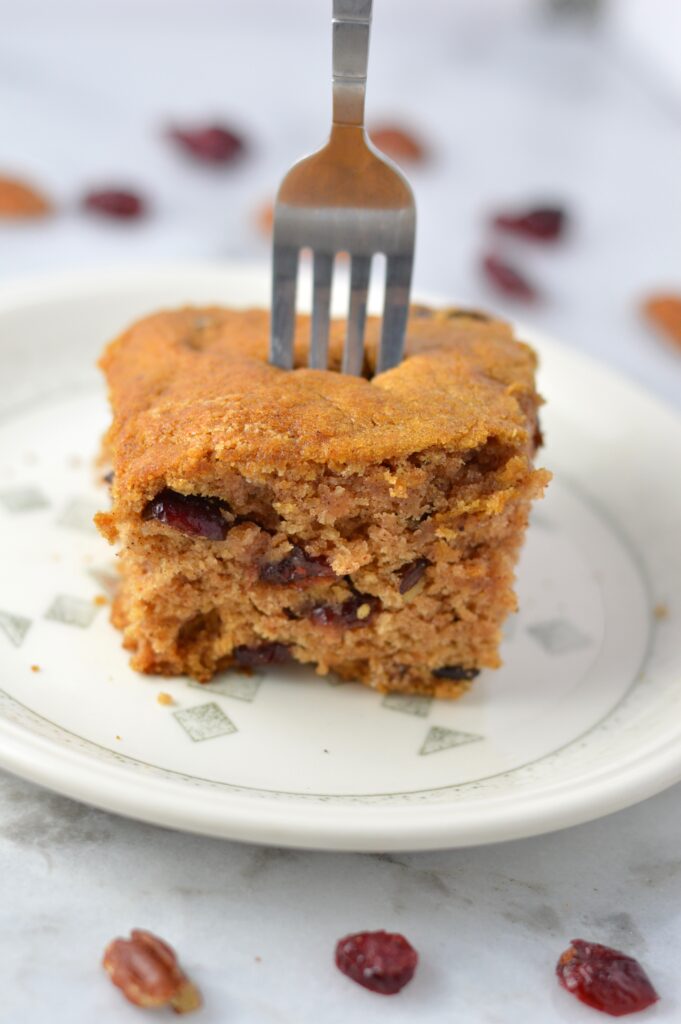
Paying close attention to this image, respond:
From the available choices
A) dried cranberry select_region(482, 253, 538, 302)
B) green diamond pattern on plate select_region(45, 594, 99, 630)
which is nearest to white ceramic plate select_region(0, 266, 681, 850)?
green diamond pattern on plate select_region(45, 594, 99, 630)

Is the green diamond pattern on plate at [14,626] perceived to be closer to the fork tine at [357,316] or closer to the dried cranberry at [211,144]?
the fork tine at [357,316]

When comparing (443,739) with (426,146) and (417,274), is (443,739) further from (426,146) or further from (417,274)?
(426,146)

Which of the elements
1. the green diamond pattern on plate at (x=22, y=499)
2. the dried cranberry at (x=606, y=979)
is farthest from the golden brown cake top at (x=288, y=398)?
the dried cranberry at (x=606, y=979)

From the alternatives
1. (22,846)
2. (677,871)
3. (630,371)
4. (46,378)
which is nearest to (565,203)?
(630,371)

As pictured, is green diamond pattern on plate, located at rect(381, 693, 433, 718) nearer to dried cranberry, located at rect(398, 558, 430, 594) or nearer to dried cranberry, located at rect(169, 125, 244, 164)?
dried cranberry, located at rect(398, 558, 430, 594)

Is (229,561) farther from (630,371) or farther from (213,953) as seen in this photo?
(630,371)
